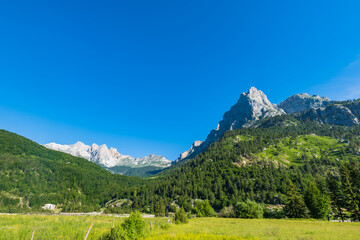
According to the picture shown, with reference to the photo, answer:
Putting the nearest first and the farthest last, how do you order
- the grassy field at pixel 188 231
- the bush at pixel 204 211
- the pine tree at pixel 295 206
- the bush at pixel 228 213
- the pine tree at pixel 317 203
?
the grassy field at pixel 188 231 < the pine tree at pixel 317 203 < the pine tree at pixel 295 206 < the bush at pixel 228 213 < the bush at pixel 204 211

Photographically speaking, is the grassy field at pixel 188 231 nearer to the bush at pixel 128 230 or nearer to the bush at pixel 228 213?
A: the bush at pixel 128 230

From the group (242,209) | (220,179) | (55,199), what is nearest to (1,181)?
(55,199)

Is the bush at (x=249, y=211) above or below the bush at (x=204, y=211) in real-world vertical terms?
above

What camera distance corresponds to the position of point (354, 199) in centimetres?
6138

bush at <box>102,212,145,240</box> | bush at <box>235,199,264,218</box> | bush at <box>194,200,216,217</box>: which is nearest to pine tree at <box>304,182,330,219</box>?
bush at <box>235,199,264,218</box>

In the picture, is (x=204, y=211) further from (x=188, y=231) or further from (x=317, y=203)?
(x=188, y=231)

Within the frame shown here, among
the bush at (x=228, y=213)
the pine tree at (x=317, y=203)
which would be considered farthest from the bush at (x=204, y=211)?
the pine tree at (x=317, y=203)

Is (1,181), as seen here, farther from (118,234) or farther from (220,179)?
(118,234)

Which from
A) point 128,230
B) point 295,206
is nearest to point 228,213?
point 295,206

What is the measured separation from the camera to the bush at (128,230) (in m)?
19.0

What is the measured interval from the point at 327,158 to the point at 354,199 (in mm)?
159121

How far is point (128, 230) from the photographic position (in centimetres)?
2139

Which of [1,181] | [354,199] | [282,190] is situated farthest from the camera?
[1,181]

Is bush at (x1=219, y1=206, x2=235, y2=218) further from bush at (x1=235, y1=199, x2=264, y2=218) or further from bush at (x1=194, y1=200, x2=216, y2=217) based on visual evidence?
bush at (x1=194, y1=200, x2=216, y2=217)
